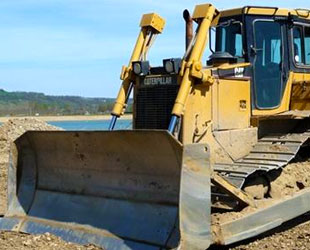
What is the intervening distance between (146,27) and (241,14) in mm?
1273

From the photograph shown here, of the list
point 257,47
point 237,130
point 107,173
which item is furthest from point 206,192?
point 257,47

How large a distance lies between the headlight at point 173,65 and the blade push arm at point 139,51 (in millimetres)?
740

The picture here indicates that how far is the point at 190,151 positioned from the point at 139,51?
2689mm

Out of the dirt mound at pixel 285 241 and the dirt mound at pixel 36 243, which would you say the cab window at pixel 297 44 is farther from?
the dirt mound at pixel 36 243

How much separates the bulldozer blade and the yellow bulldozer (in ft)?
0.04

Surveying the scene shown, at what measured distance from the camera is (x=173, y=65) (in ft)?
24.3

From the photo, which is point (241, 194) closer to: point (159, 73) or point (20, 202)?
point (159, 73)

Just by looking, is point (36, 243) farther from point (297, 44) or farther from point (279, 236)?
point (297, 44)

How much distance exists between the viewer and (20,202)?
7.86 m

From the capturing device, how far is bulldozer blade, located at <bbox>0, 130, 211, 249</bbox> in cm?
617

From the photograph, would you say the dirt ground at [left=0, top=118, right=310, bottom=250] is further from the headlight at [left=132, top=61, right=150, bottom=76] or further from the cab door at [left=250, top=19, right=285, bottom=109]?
the headlight at [left=132, top=61, right=150, bottom=76]

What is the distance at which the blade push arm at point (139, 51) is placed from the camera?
8.12 meters

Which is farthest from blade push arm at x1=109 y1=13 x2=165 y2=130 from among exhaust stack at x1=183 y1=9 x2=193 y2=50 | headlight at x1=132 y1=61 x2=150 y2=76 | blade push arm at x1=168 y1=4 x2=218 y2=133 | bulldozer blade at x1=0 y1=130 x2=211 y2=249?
bulldozer blade at x1=0 y1=130 x2=211 y2=249

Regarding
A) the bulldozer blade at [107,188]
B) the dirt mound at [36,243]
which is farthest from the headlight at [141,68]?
the dirt mound at [36,243]
